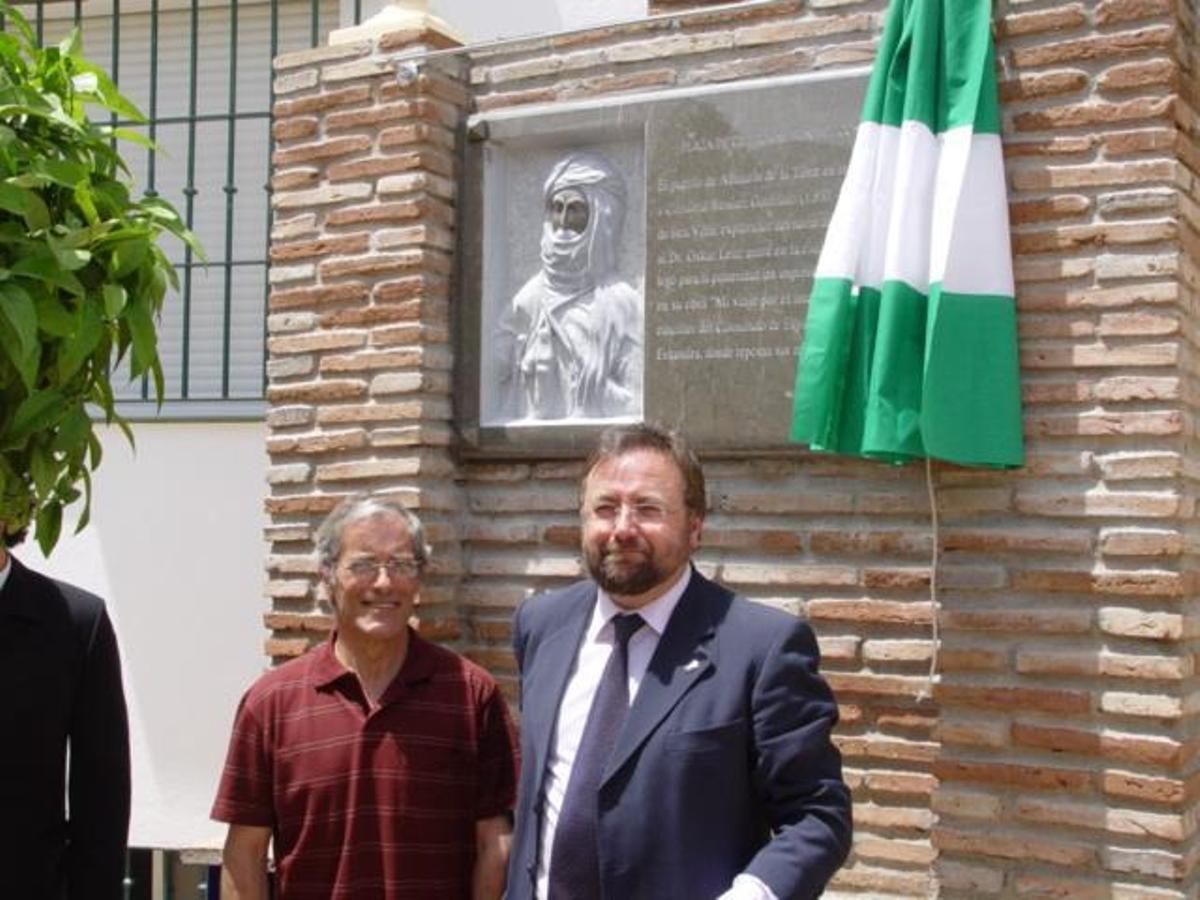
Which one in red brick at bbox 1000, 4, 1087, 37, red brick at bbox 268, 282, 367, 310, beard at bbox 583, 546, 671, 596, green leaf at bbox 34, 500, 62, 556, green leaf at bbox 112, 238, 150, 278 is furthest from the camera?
red brick at bbox 268, 282, 367, 310

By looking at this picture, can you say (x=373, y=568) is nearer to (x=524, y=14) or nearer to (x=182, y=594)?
(x=182, y=594)

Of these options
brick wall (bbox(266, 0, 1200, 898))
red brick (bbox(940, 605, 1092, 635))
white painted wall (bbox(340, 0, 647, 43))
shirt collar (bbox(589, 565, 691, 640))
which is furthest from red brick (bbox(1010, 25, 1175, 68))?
white painted wall (bbox(340, 0, 647, 43))

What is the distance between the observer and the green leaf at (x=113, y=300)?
2176 millimetres

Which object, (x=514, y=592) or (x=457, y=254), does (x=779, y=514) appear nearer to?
(x=514, y=592)

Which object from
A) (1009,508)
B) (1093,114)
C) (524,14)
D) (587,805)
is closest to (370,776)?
(587,805)

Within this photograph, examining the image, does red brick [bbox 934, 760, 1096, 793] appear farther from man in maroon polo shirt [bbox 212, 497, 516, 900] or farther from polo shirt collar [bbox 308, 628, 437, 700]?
polo shirt collar [bbox 308, 628, 437, 700]

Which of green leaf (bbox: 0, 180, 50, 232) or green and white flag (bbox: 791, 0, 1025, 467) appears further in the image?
green and white flag (bbox: 791, 0, 1025, 467)

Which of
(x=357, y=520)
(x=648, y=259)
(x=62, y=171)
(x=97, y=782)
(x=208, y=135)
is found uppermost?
(x=208, y=135)

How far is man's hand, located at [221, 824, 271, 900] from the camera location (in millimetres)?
3303

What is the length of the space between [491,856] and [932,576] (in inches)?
56.8

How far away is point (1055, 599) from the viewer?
12.9 ft

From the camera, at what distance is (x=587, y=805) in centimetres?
274

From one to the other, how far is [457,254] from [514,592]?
104 cm

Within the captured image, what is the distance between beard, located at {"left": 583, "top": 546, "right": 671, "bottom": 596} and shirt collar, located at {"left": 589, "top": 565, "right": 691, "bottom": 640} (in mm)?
52
